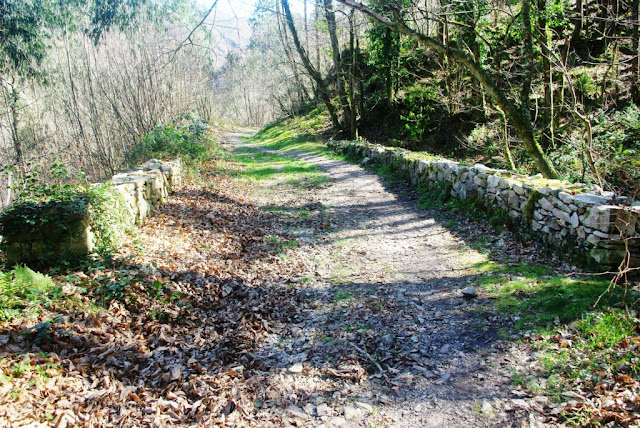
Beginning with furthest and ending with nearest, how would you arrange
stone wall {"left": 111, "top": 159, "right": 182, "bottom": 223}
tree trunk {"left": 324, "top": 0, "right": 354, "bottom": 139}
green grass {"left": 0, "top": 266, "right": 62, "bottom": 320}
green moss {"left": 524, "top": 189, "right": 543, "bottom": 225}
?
1. tree trunk {"left": 324, "top": 0, "right": 354, "bottom": 139}
2. stone wall {"left": 111, "top": 159, "right": 182, "bottom": 223}
3. green moss {"left": 524, "top": 189, "right": 543, "bottom": 225}
4. green grass {"left": 0, "top": 266, "right": 62, "bottom": 320}

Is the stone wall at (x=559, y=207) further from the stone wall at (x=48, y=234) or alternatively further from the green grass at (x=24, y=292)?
the stone wall at (x=48, y=234)

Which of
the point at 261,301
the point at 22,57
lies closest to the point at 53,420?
the point at 261,301

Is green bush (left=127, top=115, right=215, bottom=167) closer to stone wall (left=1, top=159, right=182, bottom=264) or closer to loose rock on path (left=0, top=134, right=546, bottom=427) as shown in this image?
loose rock on path (left=0, top=134, right=546, bottom=427)

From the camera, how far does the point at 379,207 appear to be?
8.46 m

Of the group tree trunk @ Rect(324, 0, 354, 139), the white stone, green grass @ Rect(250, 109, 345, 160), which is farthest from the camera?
green grass @ Rect(250, 109, 345, 160)

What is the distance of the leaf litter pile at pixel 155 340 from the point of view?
9.80 ft

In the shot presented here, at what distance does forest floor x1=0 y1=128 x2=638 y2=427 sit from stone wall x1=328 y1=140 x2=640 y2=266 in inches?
17.9

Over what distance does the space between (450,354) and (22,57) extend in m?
19.3

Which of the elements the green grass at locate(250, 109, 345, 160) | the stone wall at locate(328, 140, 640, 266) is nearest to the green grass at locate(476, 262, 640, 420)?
the stone wall at locate(328, 140, 640, 266)

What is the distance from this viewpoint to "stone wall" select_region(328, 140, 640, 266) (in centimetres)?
442

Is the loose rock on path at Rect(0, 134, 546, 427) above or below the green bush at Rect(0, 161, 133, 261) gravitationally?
below

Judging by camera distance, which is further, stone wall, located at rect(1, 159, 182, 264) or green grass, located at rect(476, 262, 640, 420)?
stone wall, located at rect(1, 159, 182, 264)

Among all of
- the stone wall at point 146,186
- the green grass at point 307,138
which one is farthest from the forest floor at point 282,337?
the green grass at point 307,138

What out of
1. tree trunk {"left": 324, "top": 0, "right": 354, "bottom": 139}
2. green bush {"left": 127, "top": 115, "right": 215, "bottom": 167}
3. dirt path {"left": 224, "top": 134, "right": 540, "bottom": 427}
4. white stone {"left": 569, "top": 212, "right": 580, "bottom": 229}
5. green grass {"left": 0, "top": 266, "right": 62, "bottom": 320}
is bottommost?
dirt path {"left": 224, "top": 134, "right": 540, "bottom": 427}
